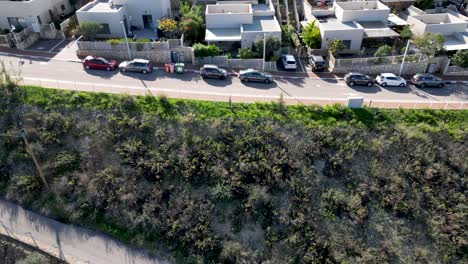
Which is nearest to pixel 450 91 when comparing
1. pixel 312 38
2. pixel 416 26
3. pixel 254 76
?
pixel 416 26

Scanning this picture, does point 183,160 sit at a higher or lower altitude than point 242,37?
lower

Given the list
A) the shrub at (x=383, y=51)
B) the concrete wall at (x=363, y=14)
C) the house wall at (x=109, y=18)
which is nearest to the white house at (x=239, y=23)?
the concrete wall at (x=363, y=14)

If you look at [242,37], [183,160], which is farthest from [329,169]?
[242,37]

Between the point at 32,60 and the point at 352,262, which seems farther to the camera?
the point at 32,60

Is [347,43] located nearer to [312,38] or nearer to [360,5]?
[312,38]

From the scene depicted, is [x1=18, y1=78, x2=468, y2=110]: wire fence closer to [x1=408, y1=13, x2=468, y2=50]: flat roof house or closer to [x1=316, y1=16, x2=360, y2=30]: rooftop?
[x1=408, y1=13, x2=468, y2=50]: flat roof house

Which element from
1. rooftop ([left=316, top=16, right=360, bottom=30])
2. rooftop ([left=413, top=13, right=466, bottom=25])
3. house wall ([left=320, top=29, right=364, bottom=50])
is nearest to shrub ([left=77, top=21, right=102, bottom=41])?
house wall ([left=320, top=29, right=364, bottom=50])

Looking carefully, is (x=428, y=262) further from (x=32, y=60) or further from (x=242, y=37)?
(x=32, y=60)
